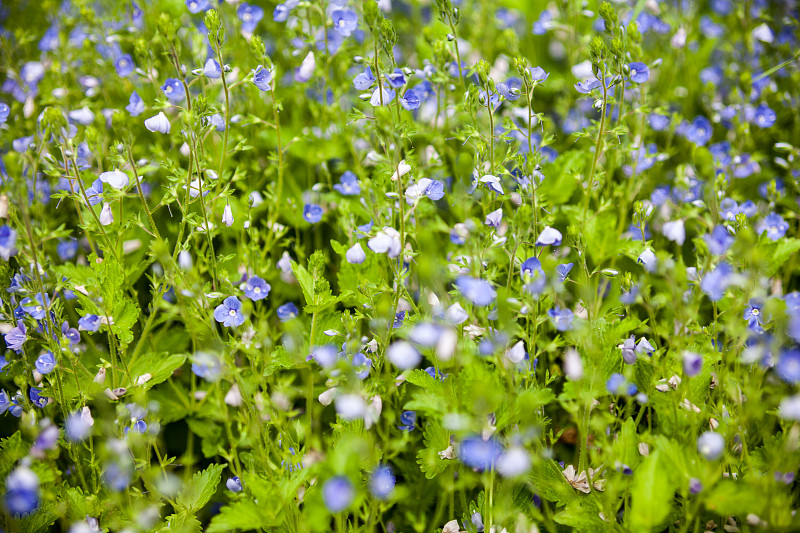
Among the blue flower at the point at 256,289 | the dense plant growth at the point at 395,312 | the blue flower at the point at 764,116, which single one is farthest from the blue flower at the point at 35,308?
the blue flower at the point at 764,116

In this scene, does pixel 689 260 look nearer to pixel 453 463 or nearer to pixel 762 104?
pixel 762 104

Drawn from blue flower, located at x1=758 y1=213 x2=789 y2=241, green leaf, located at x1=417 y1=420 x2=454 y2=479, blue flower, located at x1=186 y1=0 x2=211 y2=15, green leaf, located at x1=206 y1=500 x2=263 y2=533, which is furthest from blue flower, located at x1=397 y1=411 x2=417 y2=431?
blue flower, located at x1=186 y1=0 x2=211 y2=15

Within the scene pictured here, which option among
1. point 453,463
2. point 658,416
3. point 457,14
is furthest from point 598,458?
point 457,14

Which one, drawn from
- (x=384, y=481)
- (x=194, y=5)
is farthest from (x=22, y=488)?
(x=194, y=5)

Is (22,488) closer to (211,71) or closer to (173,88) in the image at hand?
(211,71)

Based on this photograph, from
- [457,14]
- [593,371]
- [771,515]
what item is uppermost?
[457,14]

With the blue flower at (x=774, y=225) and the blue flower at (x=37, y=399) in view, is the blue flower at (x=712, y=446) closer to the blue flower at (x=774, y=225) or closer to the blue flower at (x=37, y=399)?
the blue flower at (x=774, y=225)

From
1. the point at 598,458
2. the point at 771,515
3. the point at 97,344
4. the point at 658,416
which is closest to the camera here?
the point at 771,515
